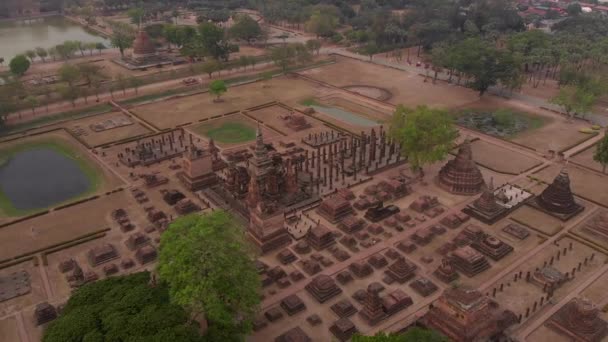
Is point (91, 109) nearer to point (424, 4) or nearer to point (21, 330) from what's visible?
point (21, 330)

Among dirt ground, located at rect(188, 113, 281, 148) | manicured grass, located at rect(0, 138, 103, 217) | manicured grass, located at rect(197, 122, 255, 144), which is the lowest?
manicured grass, located at rect(0, 138, 103, 217)

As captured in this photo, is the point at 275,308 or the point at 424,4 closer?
the point at 275,308

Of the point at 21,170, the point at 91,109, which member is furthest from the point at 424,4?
the point at 21,170

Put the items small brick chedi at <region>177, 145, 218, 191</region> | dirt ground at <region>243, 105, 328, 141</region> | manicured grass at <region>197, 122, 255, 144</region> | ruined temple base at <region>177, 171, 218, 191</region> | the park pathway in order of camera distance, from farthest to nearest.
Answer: the park pathway, dirt ground at <region>243, 105, 328, 141</region>, manicured grass at <region>197, 122, 255, 144</region>, ruined temple base at <region>177, 171, 218, 191</region>, small brick chedi at <region>177, 145, 218, 191</region>

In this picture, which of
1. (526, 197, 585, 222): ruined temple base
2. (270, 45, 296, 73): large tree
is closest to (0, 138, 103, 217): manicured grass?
(270, 45, 296, 73): large tree

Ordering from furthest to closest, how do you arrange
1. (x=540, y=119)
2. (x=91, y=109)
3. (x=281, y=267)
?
(x=91, y=109)
(x=540, y=119)
(x=281, y=267)

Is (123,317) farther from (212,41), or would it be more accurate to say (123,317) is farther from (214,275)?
(212,41)

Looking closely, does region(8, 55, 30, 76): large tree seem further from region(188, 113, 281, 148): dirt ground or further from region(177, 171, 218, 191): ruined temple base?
region(177, 171, 218, 191): ruined temple base
